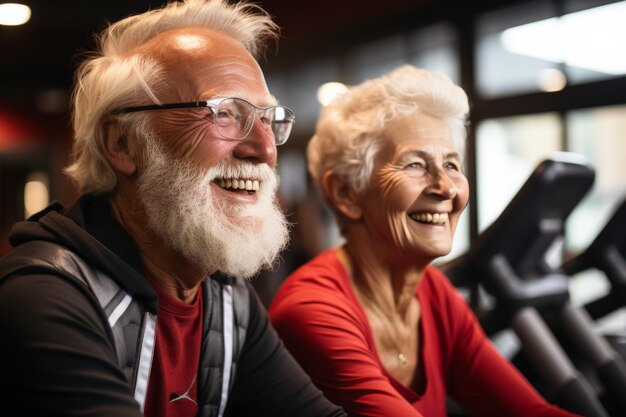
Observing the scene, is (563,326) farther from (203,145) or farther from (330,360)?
(203,145)

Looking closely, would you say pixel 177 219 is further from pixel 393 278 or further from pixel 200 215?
pixel 393 278

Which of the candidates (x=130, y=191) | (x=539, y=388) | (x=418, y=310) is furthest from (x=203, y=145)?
(x=539, y=388)

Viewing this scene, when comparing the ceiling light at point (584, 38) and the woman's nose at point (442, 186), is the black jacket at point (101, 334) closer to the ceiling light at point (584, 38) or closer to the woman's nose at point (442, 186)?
the woman's nose at point (442, 186)

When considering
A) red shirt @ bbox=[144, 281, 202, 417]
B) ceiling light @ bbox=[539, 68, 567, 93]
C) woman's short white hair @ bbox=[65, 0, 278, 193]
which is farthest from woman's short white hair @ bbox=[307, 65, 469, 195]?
ceiling light @ bbox=[539, 68, 567, 93]

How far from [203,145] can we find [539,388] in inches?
71.7

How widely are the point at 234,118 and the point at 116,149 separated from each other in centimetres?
28

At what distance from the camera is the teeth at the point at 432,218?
5.98 feet

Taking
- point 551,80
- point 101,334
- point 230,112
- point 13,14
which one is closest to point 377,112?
point 230,112

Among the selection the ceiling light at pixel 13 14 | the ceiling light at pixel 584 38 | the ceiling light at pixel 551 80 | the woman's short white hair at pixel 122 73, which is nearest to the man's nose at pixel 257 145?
the woman's short white hair at pixel 122 73

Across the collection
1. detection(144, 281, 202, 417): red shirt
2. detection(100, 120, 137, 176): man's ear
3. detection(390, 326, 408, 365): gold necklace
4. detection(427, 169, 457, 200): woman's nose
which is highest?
detection(100, 120, 137, 176): man's ear

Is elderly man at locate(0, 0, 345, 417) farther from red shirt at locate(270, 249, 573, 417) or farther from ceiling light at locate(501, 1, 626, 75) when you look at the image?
ceiling light at locate(501, 1, 626, 75)

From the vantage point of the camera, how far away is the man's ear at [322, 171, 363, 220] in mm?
1997

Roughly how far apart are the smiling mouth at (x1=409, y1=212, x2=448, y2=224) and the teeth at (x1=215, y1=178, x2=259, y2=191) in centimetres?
55

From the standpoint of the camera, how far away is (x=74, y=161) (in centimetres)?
166
